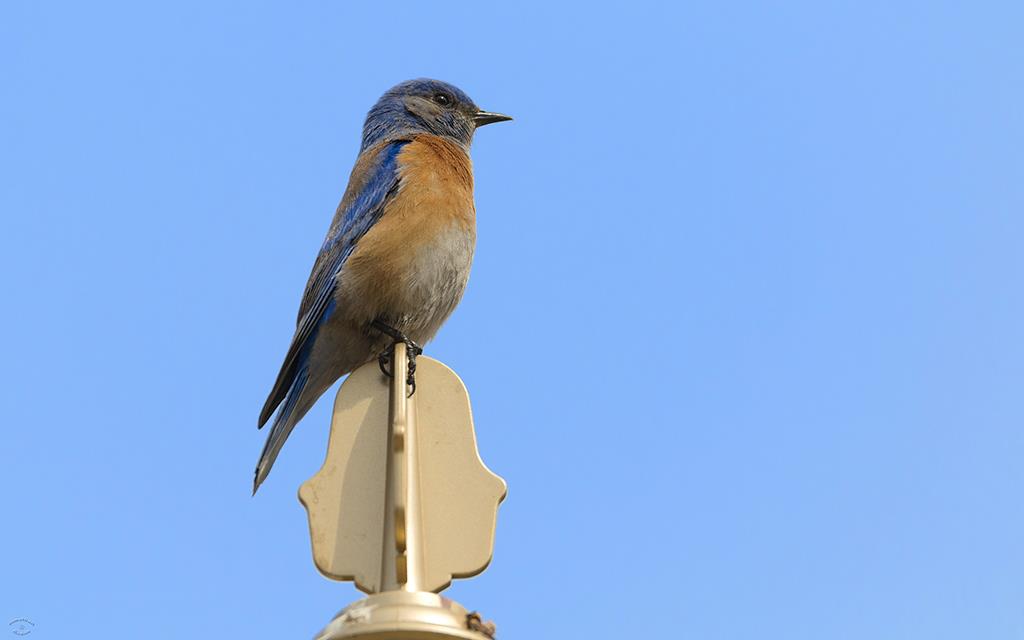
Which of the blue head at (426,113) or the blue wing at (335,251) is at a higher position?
the blue head at (426,113)

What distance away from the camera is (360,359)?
5.84 m

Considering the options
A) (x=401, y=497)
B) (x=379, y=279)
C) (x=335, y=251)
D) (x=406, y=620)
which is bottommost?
(x=406, y=620)

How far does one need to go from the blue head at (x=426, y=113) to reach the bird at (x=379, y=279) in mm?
1036

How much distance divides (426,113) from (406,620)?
18.3 ft

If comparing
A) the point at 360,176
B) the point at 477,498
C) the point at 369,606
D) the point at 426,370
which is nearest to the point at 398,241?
the point at 360,176

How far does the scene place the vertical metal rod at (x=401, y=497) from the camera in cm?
249

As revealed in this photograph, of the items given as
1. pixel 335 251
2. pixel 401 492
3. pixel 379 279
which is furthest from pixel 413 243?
pixel 401 492

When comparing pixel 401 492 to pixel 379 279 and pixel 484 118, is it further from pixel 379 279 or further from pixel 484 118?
pixel 484 118

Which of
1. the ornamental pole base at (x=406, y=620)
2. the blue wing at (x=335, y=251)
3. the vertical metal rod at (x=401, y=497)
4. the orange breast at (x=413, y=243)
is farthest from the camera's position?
the blue wing at (x=335, y=251)

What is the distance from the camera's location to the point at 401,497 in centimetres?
256

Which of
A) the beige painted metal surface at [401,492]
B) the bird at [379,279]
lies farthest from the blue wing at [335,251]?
the beige painted metal surface at [401,492]

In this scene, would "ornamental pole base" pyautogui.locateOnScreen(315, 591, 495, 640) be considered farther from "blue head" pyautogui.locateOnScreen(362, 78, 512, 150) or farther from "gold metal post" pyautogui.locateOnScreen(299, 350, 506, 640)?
"blue head" pyautogui.locateOnScreen(362, 78, 512, 150)

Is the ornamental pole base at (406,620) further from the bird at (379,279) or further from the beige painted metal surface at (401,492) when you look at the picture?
the bird at (379,279)

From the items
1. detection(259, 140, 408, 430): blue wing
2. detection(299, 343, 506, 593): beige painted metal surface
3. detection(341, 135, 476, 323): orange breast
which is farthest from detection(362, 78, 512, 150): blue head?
detection(299, 343, 506, 593): beige painted metal surface
